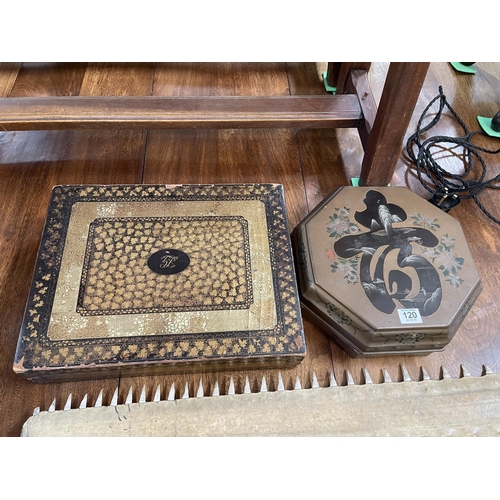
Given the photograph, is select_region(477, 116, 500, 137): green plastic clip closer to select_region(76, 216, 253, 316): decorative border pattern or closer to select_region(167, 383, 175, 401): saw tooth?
select_region(76, 216, 253, 316): decorative border pattern

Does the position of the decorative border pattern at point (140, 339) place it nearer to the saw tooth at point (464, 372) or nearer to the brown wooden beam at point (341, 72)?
the saw tooth at point (464, 372)

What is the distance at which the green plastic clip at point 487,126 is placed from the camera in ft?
4.03

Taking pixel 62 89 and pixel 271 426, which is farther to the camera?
pixel 62 89

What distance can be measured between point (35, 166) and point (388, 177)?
86cm

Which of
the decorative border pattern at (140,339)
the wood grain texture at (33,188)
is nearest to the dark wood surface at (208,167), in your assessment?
the wood grain texture at (33,188)

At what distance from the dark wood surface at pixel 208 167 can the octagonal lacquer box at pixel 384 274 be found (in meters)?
0.09

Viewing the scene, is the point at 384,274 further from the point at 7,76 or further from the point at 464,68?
the point at 7,76

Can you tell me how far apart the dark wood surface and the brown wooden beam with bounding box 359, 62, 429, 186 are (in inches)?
4.7

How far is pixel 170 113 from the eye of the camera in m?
1.02

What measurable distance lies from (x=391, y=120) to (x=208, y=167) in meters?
0.46

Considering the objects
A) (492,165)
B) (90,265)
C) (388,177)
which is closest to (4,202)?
(90,265)

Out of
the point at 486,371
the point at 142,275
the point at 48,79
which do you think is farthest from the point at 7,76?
the point at 486,371

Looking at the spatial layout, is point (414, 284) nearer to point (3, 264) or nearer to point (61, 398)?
point (61, 398)

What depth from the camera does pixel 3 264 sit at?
3.10 ft
